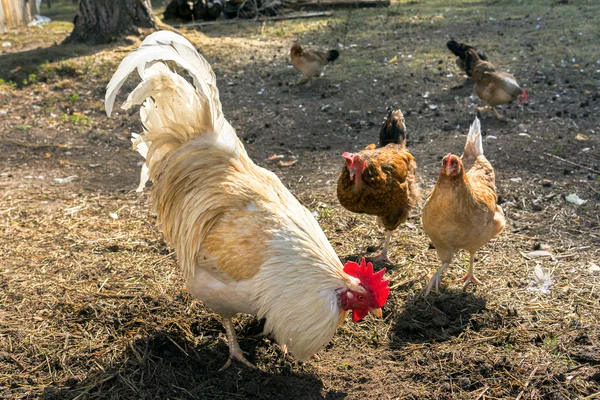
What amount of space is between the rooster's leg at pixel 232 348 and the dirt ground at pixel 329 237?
8cm

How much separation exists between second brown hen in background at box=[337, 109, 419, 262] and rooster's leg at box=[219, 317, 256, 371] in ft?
5.50

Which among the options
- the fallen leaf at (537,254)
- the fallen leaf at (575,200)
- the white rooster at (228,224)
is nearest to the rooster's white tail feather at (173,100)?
the white rooster at (228,224)

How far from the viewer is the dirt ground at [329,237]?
3.65 meters

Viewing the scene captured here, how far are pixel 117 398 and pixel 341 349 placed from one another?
5.28 ft

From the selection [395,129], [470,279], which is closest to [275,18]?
[395,129]

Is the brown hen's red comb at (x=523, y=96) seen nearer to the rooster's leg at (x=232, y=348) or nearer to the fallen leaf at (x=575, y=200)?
the fallen leaf at (x=575, y=200)

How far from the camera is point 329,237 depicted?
5426mm

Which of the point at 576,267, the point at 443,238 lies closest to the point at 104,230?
the point at 443,238

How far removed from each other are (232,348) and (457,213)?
6.55 feet

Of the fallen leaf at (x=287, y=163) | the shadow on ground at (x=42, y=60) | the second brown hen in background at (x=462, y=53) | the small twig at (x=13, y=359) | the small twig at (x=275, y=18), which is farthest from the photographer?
the small twig at (x=275, y=18)

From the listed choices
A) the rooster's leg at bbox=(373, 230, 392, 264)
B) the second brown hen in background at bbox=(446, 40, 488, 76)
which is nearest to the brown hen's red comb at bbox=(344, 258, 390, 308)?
the rooster's leg at bbox=(373, 230, 392, 264)

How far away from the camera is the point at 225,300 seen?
3.54 m

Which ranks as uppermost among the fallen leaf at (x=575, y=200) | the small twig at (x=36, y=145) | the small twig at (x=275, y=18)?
the small twig at (x=275, y=18)

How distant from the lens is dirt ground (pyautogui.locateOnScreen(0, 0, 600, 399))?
365 centimetres
